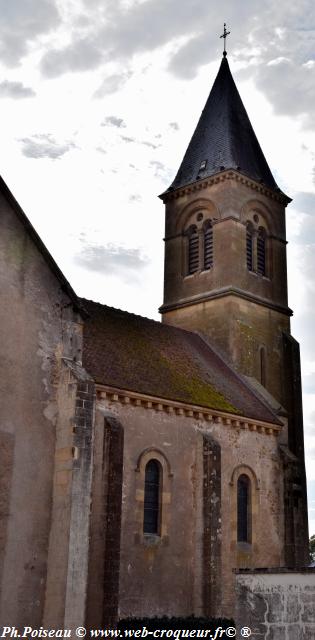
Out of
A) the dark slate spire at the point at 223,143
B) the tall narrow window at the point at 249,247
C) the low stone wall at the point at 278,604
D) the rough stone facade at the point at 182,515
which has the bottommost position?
the low stone wall at the point at 278,604

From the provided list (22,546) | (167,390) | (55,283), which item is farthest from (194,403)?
(22,546)

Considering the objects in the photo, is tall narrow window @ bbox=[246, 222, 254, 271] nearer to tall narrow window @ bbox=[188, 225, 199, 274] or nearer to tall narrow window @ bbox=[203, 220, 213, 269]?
tall narrow window @ bbox=[203, 220, 213, 269]

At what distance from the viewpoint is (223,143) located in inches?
1422

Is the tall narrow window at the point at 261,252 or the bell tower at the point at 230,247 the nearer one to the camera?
the bell tower at the point at 230,247

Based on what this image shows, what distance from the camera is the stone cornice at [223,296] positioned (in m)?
32.8

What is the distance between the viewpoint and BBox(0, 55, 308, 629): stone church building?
1647 centimetres

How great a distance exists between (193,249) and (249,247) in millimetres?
2717

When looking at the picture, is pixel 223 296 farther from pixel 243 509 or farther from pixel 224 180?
pixel 243 509

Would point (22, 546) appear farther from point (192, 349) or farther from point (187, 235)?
point (187, 235)

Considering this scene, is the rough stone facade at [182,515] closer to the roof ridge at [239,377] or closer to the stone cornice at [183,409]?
the stone cornice at [183,409]

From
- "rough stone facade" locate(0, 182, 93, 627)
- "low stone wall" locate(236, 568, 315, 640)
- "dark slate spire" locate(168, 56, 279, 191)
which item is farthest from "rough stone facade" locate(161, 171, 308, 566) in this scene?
"low stone wall" locate(236, 568, 315, 640)

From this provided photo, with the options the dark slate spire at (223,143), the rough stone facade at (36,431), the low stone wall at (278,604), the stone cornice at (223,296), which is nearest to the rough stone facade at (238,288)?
the stone cornice at (223,296)

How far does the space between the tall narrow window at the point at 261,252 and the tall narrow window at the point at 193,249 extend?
3.00 m

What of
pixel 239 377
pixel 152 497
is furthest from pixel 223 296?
pixel 152 497
